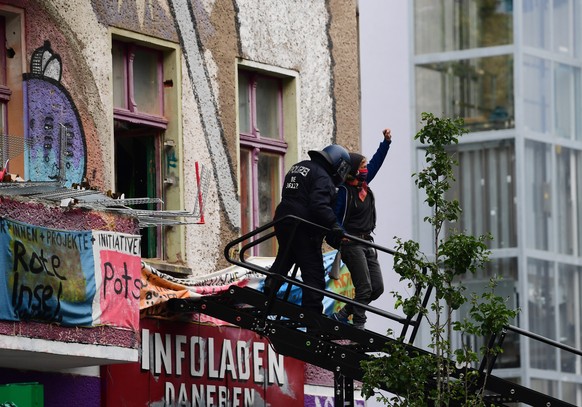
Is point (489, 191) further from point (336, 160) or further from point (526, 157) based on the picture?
point (336, 160)

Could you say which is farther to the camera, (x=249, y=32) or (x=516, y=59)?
(x=516, y=59)

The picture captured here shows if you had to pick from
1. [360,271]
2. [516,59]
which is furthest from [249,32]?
[516,59]

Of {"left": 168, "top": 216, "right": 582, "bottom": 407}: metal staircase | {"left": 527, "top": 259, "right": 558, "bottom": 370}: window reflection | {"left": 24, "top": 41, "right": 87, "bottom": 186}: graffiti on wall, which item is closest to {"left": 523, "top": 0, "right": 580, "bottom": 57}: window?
{"left": 527, "top": 259, "right": 558, "bottom": 370}: window reflection

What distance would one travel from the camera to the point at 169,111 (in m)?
21.6

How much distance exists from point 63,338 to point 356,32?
7.86 metres

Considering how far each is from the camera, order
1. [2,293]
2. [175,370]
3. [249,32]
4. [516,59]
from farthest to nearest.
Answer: [516,59]
[249,32]
[175,370]
[2,293]

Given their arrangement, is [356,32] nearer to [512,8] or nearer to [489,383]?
[489,383]

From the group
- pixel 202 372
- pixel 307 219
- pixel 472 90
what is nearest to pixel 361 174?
pixel 307 219

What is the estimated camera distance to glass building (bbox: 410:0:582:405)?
33844 mm

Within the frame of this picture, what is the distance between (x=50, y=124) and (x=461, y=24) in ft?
55.0

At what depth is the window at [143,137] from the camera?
21.2 meters

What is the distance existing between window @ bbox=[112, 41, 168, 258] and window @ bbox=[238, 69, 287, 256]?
5.01ft

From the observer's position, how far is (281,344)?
19359mm

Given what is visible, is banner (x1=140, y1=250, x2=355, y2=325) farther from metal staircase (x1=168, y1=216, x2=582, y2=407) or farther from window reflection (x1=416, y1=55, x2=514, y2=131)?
window reflection (x1=416, y1=55, x2=514, y2=131)
